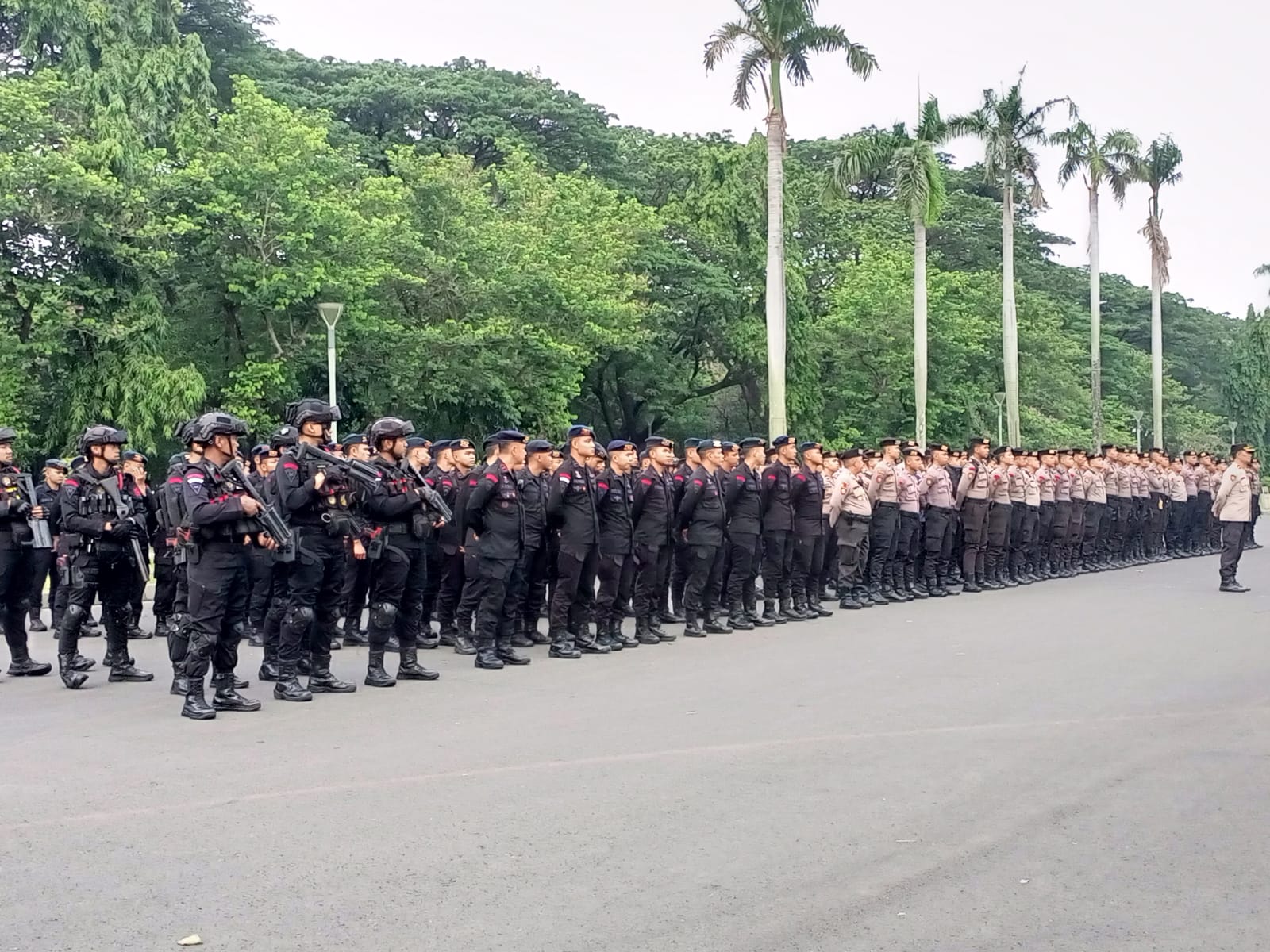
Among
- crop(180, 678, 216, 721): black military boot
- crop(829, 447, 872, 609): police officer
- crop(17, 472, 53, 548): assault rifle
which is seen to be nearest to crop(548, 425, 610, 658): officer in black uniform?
crop(180, 678, 216, 721): black military boot

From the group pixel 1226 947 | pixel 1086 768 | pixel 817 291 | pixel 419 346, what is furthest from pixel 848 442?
pixel 1226 947

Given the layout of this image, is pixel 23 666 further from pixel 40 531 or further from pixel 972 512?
pixel 972 512

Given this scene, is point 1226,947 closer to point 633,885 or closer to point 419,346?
point 633,885

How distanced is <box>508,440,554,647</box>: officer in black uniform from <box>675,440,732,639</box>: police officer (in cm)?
159

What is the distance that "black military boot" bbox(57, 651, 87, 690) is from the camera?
9828 millimetres

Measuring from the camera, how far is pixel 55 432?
951 inches

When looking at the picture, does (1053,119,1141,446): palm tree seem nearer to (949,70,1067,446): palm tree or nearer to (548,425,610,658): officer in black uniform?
(949,70,1067,446): palm tree

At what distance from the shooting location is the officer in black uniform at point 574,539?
→ 1163 cm

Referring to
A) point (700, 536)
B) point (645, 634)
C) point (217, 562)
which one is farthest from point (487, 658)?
point (700, 536)

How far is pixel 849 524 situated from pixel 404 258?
13.7 metres

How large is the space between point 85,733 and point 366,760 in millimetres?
2069

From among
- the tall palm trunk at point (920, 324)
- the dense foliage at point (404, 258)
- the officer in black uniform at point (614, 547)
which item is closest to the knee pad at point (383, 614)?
the officer in black uniform at point (614, 547)

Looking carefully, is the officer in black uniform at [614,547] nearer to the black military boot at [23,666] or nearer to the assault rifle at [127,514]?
the assault rifle at [127,514]

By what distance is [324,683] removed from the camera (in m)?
9.59
